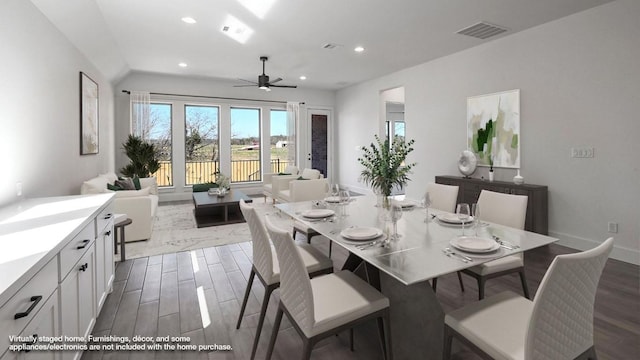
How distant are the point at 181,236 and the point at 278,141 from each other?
15.3 ft

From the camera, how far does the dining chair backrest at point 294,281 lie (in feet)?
4.56

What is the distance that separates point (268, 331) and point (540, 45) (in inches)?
186

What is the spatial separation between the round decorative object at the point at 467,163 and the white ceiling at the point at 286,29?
1712 mm

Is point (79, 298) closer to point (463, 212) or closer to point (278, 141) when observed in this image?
point (463, 212)

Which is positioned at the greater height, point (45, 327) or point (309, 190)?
point (309, 190)

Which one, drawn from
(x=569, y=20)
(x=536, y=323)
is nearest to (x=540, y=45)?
(x=569, y=20)

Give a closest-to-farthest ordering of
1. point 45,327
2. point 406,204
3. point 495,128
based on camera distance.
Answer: point 45,327
point 406,204
point 495,128

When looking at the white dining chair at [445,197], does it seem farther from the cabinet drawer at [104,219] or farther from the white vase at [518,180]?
the cabinet drawer at [104,219]

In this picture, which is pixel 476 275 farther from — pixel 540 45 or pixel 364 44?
pixel 364 44

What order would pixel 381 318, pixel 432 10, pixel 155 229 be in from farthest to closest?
pixel 155 229 → pixel 432 10 → pixel 381 318

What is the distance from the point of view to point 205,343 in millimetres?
1985

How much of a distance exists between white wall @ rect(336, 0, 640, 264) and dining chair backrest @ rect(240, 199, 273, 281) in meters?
3.94

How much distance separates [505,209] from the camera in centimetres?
237

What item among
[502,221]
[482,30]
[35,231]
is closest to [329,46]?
[482,30]
